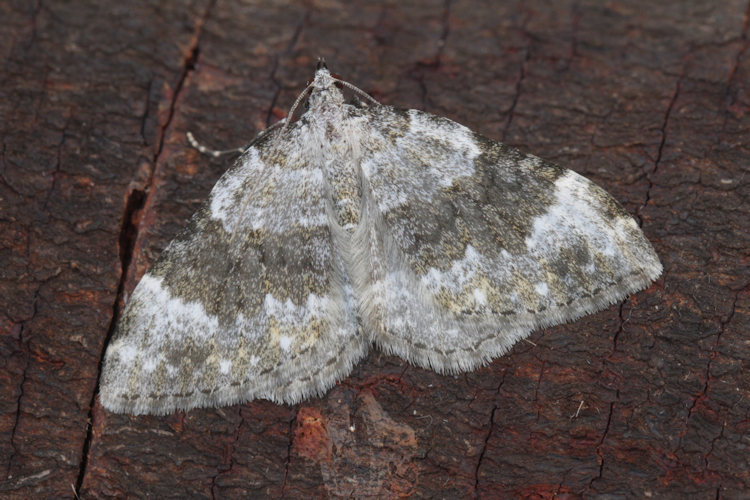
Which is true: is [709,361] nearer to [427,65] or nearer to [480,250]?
[480,250]

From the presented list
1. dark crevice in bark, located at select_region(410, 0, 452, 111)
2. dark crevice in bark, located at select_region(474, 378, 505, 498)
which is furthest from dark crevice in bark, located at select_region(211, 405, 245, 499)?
dark crevice in bark, located at select_region(410, 0, 452, 111)

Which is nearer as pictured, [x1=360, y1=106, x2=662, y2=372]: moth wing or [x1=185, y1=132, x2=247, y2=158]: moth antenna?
[x1=360, y1=106, x2=662, y2=372]: moth wing

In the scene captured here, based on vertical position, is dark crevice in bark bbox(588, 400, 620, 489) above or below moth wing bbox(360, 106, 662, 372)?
below

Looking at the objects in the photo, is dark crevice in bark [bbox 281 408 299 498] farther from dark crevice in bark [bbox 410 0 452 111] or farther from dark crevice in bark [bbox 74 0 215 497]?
dark crevice in bark [bbox 410 0 452 111]

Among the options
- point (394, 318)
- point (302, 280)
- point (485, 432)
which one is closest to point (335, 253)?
point (302, 280)

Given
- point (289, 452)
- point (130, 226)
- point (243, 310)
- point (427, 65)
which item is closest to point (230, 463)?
point (289, 452)

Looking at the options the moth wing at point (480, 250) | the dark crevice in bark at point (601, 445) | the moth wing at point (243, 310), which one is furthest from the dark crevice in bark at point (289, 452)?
the dark crevice in bark at point (601, 445)

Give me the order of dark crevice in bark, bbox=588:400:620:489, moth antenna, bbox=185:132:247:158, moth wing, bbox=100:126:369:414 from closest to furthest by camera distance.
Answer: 1. dark crevice in bark, bbox=588:400:620:489
2. moth wing, bbox=100:126:369:414
3. moth antenna, bbox=185:132:247:158

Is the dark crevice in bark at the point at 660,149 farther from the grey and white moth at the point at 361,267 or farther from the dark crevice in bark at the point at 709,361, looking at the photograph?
the dark crevice in bark at the point at 709,361

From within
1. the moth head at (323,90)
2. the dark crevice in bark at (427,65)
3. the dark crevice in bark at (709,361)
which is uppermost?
the dark crevice in bark at (427,65)
